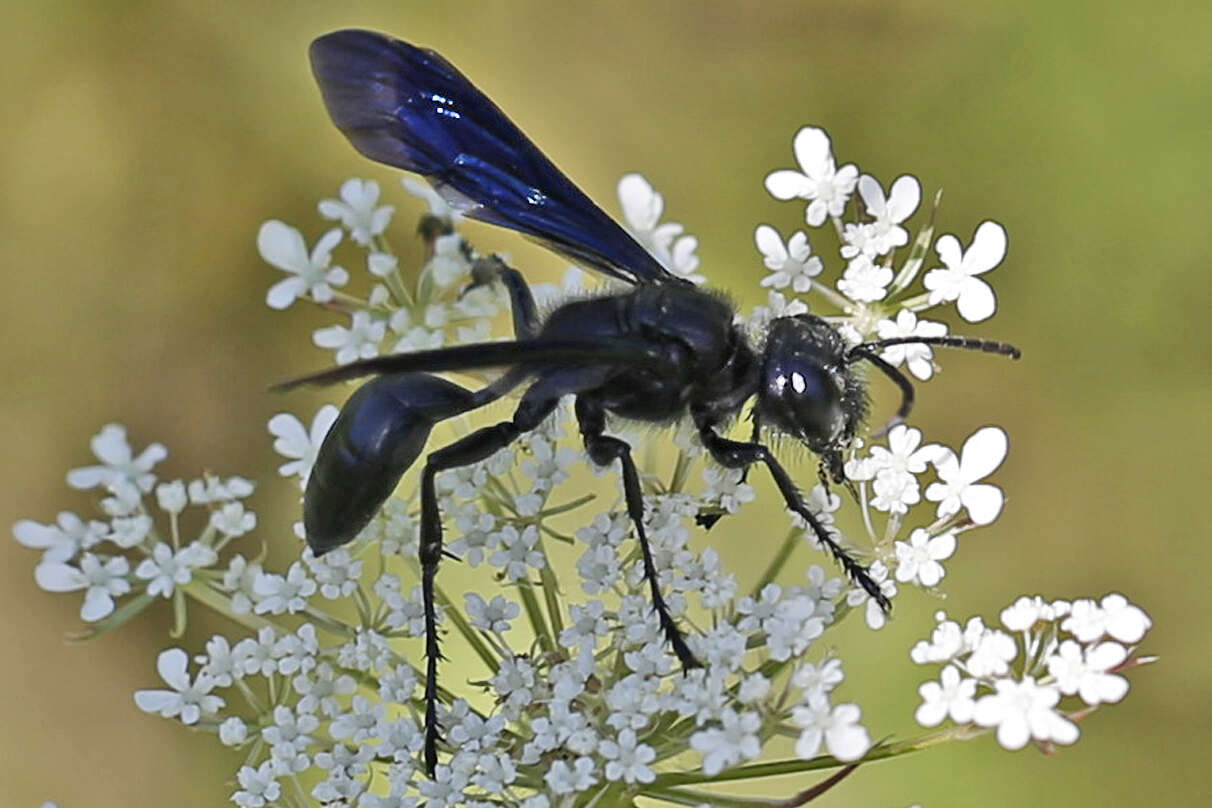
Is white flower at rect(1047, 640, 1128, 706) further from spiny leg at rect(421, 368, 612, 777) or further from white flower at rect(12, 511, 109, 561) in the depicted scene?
white flower at rect(12, 511, 109, 561)

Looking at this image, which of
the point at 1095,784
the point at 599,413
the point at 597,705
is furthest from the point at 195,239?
the point at 1095,784

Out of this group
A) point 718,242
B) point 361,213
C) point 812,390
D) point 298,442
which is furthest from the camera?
point 718,242

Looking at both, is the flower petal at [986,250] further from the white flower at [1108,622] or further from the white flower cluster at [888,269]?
the white flower at [1108,622]

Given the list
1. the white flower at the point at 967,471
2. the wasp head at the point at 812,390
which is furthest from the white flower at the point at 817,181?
the white flower at the point at 967,471

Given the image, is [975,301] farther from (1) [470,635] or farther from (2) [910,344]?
(1) [470,635]

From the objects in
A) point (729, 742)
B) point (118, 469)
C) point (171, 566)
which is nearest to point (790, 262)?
point (729, 742)
